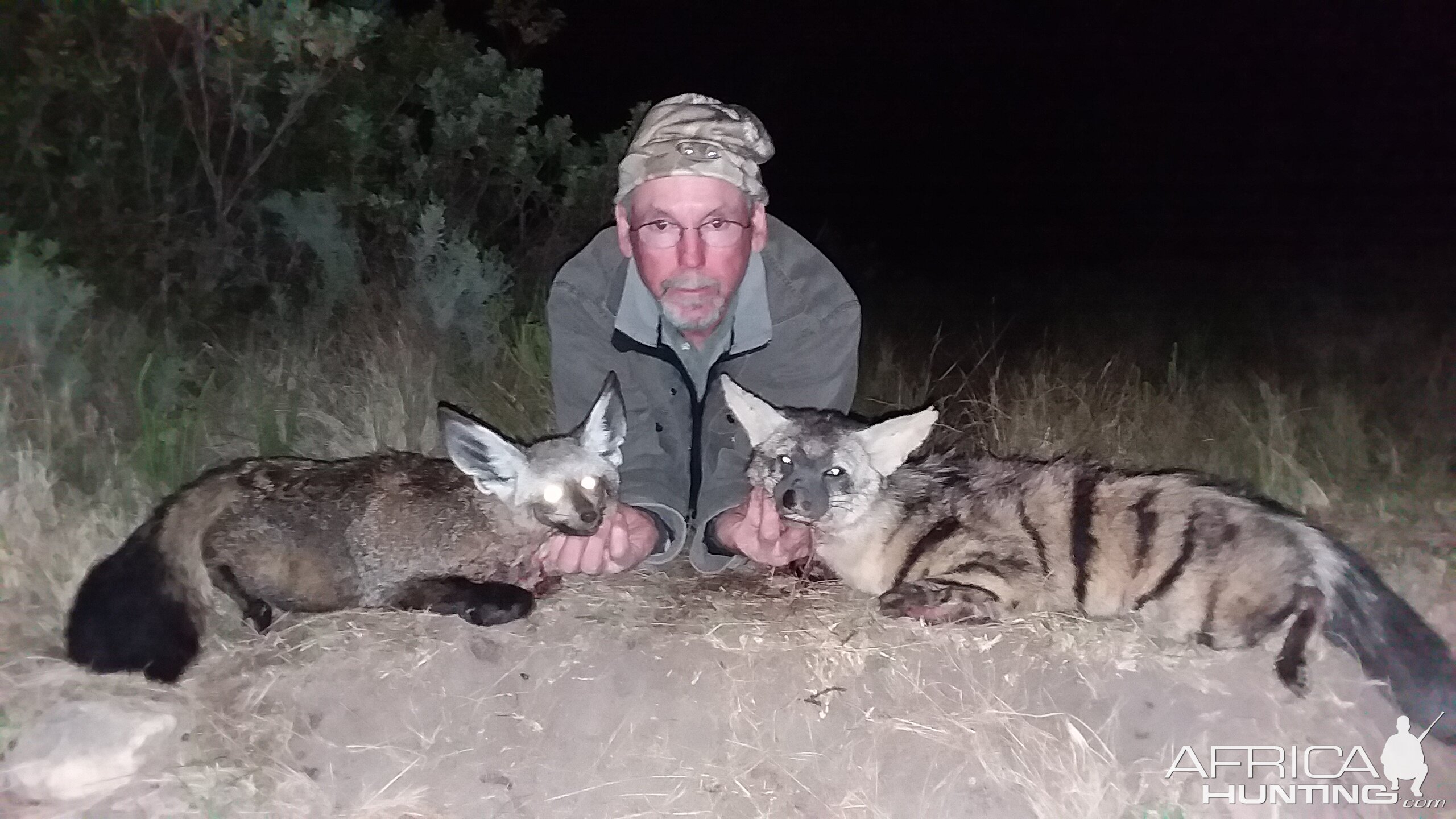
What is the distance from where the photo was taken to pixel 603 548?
395cm

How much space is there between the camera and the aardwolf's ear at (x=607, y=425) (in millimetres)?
3854

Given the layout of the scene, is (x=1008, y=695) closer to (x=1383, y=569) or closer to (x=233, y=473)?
(x=1383, y=569)

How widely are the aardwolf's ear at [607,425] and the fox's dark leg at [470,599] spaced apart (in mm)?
660

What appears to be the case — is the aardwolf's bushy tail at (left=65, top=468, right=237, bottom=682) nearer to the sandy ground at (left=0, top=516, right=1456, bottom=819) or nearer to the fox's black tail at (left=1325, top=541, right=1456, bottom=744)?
the sandy ground at (left=0, top=516, right=1456, bottom=819)

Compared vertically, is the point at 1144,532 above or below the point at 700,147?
below

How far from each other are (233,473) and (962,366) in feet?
18.1

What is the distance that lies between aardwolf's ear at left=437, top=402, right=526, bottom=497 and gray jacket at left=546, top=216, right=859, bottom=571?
1.92 feet

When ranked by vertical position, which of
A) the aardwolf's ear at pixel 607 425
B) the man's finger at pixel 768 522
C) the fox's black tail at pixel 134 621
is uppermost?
the aardwolf's ear at pixel 607 425

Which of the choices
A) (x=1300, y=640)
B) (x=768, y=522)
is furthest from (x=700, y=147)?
(x=1300, y=640)

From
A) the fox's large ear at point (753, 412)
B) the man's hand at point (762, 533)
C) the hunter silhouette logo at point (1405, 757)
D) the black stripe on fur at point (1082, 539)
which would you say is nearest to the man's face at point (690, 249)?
the fox's large ear at point (753, 412)

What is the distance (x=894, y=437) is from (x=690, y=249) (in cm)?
111

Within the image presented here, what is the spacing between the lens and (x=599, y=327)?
434 cm

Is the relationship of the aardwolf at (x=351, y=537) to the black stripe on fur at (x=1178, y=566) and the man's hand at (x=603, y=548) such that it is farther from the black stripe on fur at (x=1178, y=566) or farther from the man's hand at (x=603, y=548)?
the black stripe on fur at (x=1178, y=566)

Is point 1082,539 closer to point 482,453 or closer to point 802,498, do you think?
point 802,498
